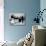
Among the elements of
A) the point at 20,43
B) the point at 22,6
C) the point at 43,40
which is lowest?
Answer: the point at 20,43

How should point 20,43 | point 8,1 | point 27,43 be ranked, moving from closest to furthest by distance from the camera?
point 27,43, point 20,43, point 8,1

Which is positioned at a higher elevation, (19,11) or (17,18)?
(19,11)

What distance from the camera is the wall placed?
5.40m

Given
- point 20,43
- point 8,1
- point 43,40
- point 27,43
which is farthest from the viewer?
point 8,1

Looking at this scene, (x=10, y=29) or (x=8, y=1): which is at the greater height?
(x=8, y=1)

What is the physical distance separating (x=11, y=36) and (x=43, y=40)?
10.1 ft

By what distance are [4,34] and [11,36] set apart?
11.5 inches

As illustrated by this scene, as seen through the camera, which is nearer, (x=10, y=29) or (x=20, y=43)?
(x=20, y=43)

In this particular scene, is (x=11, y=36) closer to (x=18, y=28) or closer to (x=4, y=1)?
(x=18, y=28)

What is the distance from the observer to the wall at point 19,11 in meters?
5.40

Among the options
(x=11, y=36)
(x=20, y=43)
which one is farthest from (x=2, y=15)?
(x=20, y=43)

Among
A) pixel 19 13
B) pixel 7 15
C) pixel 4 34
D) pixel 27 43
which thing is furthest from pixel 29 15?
pixel 27 43

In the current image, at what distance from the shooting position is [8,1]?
538 centimetres

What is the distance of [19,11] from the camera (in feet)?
17.7
